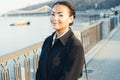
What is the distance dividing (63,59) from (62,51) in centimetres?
7

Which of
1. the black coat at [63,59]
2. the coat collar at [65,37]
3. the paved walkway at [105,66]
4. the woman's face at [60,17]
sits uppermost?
the woman's face at [60,17]

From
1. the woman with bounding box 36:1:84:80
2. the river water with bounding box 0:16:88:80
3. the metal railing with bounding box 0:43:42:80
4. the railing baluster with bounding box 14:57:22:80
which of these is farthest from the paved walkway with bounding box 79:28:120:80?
the woman with bounding box 36:1:84:80

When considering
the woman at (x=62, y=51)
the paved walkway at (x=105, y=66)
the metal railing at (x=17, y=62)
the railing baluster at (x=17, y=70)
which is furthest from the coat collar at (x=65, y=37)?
the paved walkway at (x=105, y=66)

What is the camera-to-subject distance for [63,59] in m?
2.50

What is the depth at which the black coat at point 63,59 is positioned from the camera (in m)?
2.45

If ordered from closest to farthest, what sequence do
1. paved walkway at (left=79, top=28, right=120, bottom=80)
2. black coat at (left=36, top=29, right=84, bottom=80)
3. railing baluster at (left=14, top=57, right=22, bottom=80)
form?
black coat at (left=36, top=29, right=84, bottom=80) → railing baluster at (left=14, top=57, right=22, bottom=80) → paved walkway at (left=79, top=28, right=120, bottom=80)

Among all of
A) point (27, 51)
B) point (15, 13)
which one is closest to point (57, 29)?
point (27, 51)

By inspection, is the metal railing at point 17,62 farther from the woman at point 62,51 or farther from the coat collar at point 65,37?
the coat collar at point 65,37

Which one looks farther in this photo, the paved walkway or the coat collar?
the paved walkway

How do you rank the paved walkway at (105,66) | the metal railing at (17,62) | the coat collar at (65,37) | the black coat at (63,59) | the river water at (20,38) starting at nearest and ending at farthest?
the black coat at (63,59) → the coat collar at (65,37) → the metal railing at (17,62) → the paved walkway at (105,66) → the river water at (20,38)

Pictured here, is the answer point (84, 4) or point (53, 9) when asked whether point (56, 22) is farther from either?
point (84, 4)

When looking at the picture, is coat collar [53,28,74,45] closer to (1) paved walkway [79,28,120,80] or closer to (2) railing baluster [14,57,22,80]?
(2) railing baluster [14,57,22,80]

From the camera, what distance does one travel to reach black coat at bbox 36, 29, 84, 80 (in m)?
2.45

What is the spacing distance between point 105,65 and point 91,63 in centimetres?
44
